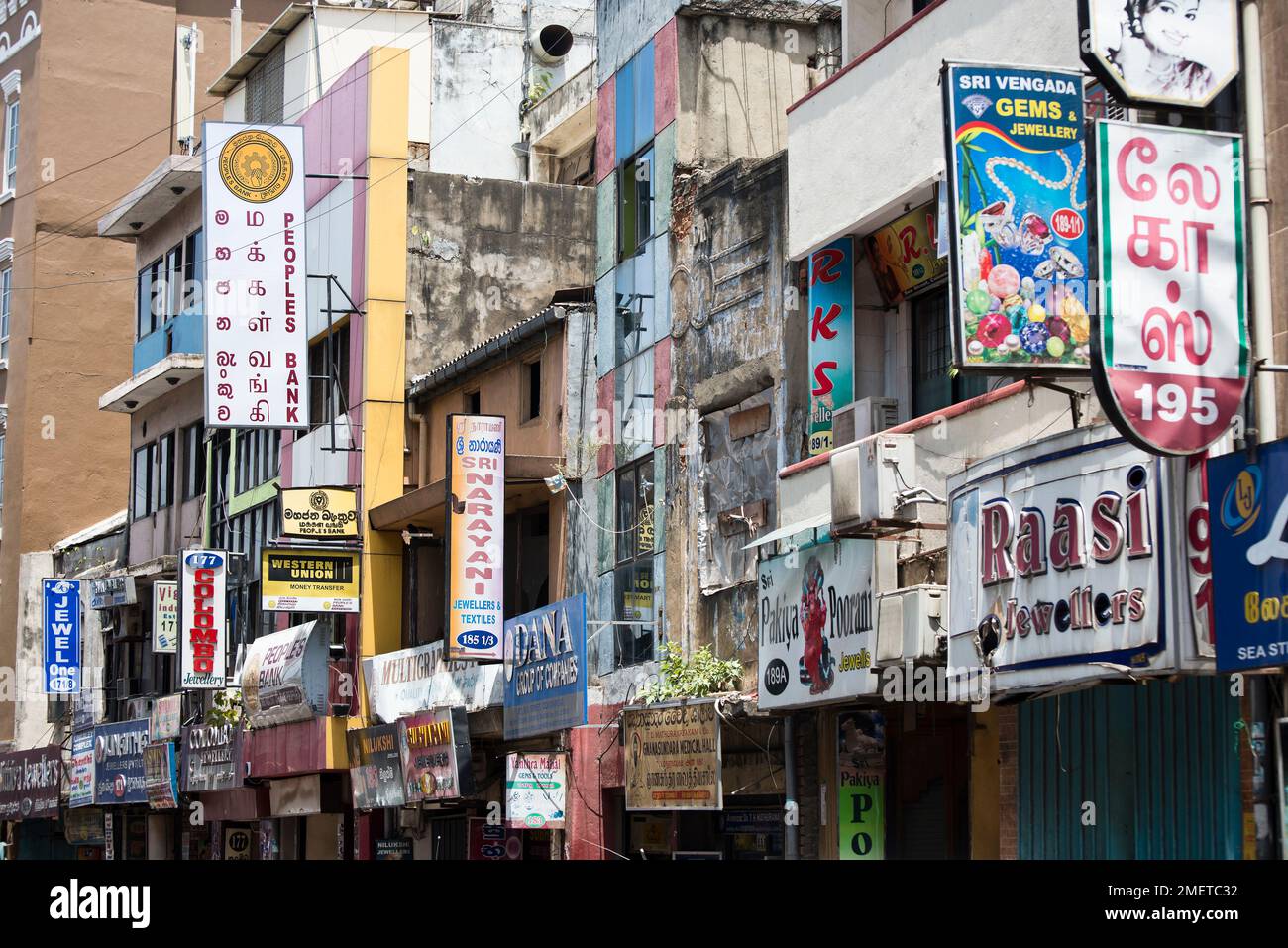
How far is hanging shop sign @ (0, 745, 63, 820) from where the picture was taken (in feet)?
130

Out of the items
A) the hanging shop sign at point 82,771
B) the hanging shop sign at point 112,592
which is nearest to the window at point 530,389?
the hanging shop sign at point 112,592

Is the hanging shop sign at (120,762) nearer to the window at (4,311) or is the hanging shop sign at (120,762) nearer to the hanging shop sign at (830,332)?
the window at (4,311)

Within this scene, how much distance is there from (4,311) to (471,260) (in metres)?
20.3

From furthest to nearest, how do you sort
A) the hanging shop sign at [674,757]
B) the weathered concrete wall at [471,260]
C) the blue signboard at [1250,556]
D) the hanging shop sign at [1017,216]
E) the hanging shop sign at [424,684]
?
the weathered concrete wall at [471,260]
the hanging shop sign at [424,684]
the hanging shop sign at [674,757]
the hanging shop sign at [1017,216]
the blue signboard at [1250,556]

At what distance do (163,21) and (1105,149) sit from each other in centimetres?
3647

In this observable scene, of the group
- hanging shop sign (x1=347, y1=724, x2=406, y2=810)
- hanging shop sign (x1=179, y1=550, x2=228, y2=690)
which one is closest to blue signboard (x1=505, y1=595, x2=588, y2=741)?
hanging shop sign (x1=347, y1=724, x2=406, y2=810)

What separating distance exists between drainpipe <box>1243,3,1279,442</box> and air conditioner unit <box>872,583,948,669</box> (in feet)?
12.4

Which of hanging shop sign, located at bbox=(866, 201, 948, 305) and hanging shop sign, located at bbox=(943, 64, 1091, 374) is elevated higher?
hanging shop sign, located at bbox=(866, 201, 948, 305)

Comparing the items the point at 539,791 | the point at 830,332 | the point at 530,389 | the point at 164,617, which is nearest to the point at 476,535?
the point at 530,389

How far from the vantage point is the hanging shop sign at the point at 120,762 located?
36.2 meters

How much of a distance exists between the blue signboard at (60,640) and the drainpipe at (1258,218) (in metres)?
32.1

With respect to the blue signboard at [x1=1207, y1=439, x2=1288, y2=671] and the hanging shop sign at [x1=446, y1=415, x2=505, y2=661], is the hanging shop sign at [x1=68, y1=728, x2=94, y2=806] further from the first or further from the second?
the blue signboard at [x1=1207, y1=439, x2=1288, y2=671]
